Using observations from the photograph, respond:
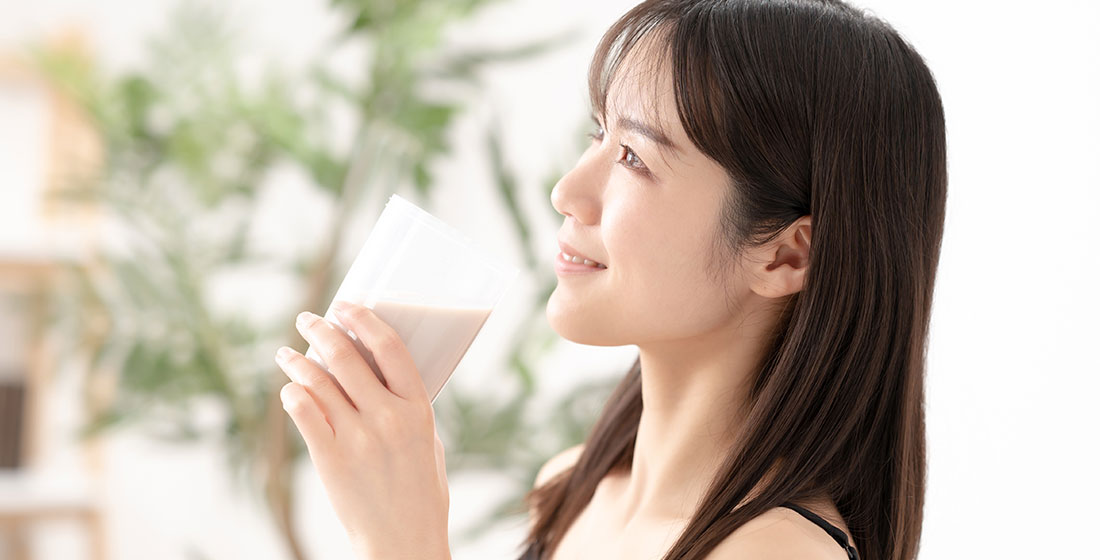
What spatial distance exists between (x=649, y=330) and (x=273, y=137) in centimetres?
127

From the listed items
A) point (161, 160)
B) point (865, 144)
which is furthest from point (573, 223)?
point (161, 160)

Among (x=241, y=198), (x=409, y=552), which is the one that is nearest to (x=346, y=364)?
(x=409, y=552)

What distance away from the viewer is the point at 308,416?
81 cm

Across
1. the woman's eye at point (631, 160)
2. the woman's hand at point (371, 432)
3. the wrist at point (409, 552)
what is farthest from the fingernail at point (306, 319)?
the woman's eye at point (631, 160)

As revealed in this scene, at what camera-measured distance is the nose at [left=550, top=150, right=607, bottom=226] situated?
0.93m

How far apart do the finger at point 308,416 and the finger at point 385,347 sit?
6 centimetres

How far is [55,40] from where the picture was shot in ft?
8.80

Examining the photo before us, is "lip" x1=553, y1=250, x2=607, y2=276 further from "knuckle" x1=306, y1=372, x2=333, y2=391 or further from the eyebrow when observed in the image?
"knuckle" x1=306, y1=372, x2=333, y2=391

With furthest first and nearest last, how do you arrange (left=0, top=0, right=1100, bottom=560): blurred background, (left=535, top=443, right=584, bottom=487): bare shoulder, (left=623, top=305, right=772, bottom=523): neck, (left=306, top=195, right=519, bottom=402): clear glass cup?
(left=535, top=443, right=584, bottom=487): bare shoulder
(left=0, top=0, right=1100, bottom=560): blurred background
(left=623, top=305, right=772, bottom=523): neck
(left=306, top=195, right=519, bottom=402): clear glass cup

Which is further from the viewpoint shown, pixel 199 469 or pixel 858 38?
pixel 199 469

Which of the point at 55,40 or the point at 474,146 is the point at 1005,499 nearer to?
the point at 474,146

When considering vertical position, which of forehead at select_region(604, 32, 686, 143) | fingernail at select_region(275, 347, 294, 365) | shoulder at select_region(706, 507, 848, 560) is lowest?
shoulder at select_region(706, 507, 848, 560)

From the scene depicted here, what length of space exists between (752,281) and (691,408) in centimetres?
17

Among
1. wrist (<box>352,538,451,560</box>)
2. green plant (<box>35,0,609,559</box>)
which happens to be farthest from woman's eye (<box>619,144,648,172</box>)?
green plant (<box>35,0,609,559</box>)
